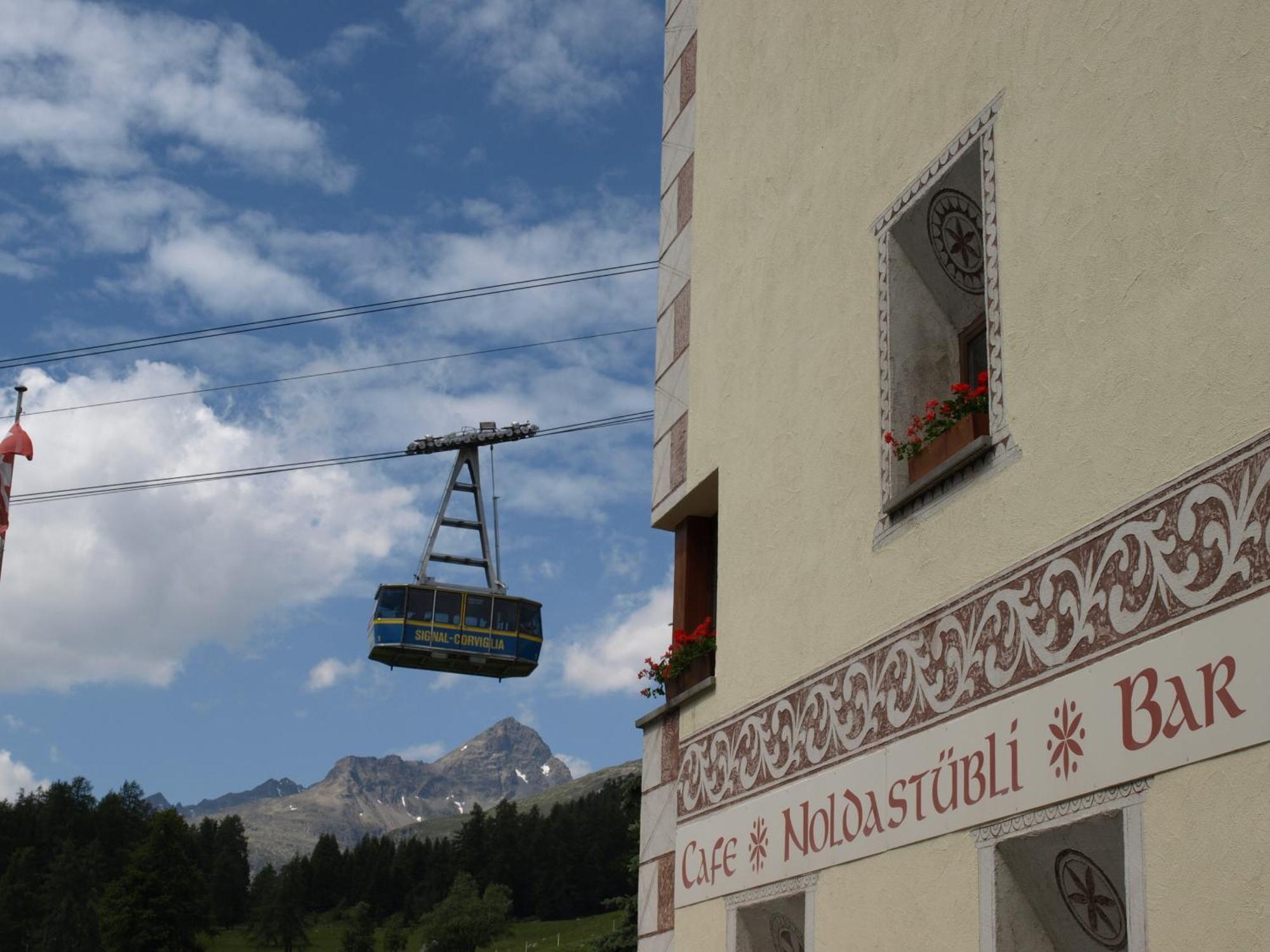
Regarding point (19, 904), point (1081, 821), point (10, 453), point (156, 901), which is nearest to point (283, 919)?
point (19, 904)

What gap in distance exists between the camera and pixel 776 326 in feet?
36.7

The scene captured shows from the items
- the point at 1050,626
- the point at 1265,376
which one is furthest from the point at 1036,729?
the point at 1265,376

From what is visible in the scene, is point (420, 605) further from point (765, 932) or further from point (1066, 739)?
point (1066, 739)

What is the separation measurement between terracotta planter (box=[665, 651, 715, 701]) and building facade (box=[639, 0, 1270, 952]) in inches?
7.5

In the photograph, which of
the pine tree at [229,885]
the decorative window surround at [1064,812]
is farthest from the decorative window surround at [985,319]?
the pine tree at [229,885]

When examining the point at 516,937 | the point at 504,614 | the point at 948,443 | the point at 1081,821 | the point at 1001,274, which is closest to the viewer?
the point at 1081,821

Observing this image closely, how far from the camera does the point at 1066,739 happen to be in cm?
716

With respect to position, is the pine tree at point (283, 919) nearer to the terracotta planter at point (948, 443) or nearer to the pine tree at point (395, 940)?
the pine tree at point (395, 940)

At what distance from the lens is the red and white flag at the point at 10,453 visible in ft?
58.1

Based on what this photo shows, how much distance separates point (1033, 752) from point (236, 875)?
553 ft

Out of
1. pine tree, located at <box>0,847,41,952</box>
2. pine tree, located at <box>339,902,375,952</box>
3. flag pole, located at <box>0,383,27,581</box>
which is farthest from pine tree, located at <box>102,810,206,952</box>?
flag pole, located at <box>0,383,27,581</box>

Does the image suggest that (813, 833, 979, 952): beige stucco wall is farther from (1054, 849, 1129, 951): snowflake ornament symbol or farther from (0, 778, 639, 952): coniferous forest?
(0, 778, 639, 952): coniferous forest

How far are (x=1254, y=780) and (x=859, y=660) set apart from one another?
338 cm

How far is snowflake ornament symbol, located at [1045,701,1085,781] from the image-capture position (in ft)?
23.2
